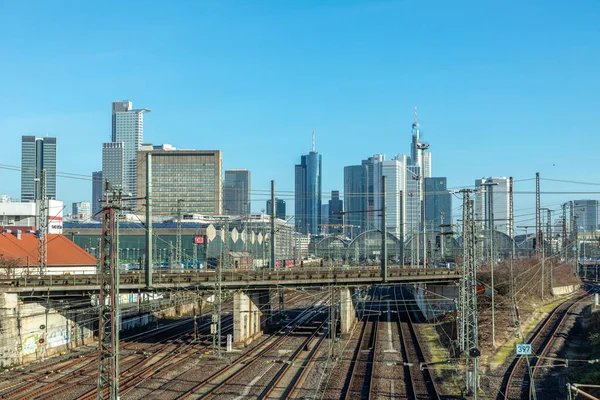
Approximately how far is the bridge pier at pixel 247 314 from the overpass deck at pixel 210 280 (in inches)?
39.1

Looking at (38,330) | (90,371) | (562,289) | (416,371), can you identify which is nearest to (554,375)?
(416,371)

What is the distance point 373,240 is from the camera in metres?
121

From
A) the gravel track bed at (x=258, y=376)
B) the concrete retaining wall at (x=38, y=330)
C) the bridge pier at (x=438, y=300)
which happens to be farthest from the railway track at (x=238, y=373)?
the bridge pier at (x=438, y=300)

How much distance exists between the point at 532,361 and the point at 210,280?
20329 mm

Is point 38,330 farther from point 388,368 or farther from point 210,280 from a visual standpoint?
point 388,368

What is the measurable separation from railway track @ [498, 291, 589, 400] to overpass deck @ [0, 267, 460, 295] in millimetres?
8715

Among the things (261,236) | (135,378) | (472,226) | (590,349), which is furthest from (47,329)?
(261,236)

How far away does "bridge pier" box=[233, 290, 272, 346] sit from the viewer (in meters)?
40.2

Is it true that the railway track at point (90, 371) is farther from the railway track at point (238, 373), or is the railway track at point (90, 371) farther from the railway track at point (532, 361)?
the railway track at point (532, 361)

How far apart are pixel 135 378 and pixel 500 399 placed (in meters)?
16.6

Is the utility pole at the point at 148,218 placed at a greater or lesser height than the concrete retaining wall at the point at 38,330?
greater

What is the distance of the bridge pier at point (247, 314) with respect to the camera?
40.2 metres

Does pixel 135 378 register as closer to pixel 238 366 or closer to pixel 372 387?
pixel 238 366

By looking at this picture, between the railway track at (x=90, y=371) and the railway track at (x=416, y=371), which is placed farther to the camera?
the railway track at (x=90, y=371)
